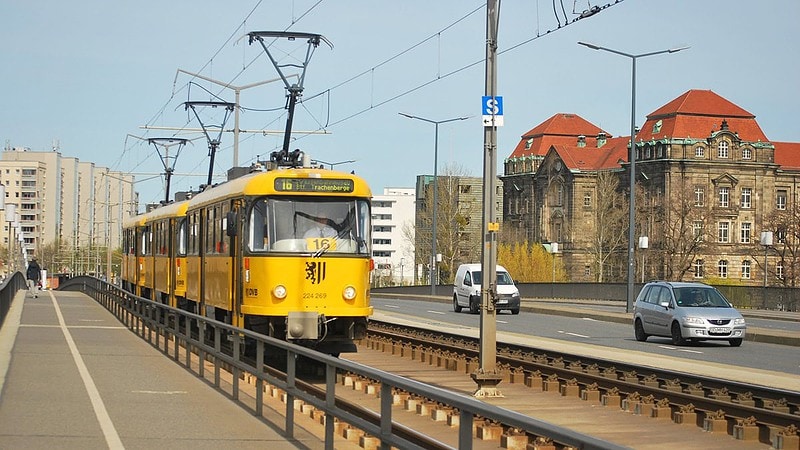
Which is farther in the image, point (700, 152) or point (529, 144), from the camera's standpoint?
point (529, 144)

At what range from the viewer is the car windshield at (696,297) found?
3183cm

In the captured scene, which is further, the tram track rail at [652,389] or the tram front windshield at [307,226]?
the tram front windshield at [307,226]

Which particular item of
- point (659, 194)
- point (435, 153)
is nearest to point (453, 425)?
point (435, 153)

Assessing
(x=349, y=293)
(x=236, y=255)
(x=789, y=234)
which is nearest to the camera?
(x=349, y=293)

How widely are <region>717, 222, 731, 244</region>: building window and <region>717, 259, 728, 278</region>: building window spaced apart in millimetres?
1978

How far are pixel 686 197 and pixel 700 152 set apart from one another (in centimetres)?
1643

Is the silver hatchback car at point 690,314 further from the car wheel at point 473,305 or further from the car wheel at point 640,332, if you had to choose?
the car wheel at point 473,305

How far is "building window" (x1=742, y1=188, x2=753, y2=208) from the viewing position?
12131cm

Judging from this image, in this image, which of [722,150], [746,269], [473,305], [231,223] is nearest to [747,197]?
[722,150]

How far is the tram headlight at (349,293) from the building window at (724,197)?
340 ft

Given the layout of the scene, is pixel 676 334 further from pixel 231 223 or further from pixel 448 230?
pixel 448 230

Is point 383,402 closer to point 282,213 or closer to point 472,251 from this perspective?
point 282,213

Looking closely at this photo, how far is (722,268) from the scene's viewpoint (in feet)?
390

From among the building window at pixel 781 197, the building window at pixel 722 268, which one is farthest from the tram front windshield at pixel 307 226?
the building window at pixel 781 197
